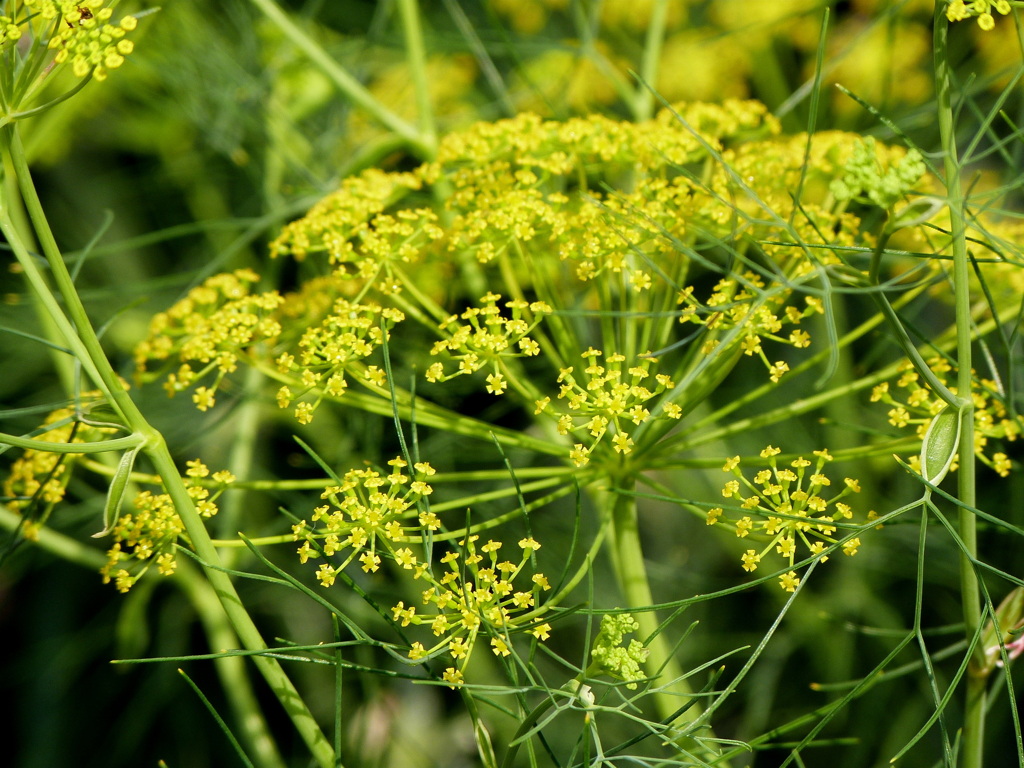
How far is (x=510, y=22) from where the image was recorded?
1.93 m

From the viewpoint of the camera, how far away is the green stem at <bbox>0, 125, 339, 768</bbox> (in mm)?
609

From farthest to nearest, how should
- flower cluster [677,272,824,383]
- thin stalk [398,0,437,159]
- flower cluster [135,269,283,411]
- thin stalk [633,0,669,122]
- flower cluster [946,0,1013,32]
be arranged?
1. thin stalk [633,0,669,122]
2. thin stalk [398,0,437,159]
3. flower cluster [135,269,283,411]
4. flower cluster [677,272,824,383]
5. flower cluster [946,0,1013,32]

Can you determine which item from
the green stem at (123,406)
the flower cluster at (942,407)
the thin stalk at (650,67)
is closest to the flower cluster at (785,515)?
the flower cluster at (942,407)

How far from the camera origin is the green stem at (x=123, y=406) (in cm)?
61

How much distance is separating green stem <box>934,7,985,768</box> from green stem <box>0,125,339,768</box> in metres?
0.46

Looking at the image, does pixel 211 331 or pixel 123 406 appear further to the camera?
pixel 211 331

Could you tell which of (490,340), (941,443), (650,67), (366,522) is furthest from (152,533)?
(650,67)

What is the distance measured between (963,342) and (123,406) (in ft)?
1.87

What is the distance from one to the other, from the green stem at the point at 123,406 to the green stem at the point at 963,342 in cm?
46

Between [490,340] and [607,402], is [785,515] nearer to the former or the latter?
[607,402]

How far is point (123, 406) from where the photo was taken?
0.64m

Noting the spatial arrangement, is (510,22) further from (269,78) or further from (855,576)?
(855,576)

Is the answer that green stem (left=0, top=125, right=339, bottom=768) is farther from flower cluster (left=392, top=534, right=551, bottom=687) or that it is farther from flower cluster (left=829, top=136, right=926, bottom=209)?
flower cluster (left=829, top=136, right=926, bottom=209)

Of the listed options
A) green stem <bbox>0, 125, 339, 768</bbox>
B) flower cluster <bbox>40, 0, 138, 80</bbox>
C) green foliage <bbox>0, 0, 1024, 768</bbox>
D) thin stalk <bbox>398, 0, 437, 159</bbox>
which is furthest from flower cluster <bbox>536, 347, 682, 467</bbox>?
thin stalk <bbox>398, 0, 437, 159</bbox>
